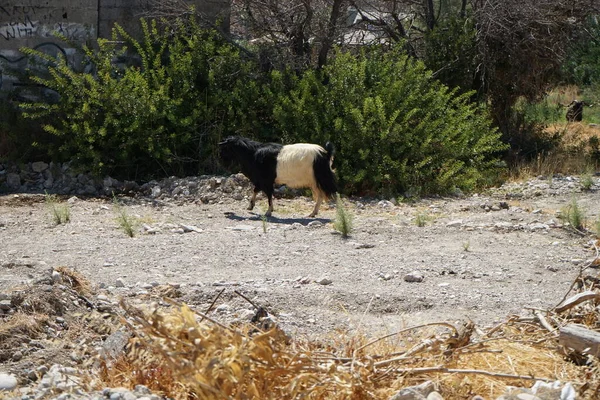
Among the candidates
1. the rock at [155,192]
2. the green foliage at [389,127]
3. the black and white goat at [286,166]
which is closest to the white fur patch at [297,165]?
the black and white goat at [286,166]

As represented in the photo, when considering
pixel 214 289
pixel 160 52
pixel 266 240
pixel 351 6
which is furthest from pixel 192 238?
pixel 351 6

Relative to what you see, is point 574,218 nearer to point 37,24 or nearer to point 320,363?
point 320,363

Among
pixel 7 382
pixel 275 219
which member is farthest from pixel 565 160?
pixel 7 382

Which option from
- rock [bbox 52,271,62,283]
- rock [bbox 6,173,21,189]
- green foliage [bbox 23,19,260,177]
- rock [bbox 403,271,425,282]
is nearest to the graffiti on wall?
green foliage [bbox 23,19,260,177]

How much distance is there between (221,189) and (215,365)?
8.18 m

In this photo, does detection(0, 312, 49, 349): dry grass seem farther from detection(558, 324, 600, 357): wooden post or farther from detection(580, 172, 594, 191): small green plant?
detection(580, 172, 594, 191): small green plant

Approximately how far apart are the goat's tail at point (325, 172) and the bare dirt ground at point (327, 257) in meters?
0.45

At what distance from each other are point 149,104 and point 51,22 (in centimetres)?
269

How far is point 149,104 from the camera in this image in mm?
13000

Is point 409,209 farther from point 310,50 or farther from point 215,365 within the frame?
point 215,365

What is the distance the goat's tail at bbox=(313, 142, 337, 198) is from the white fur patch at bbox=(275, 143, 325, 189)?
52mm

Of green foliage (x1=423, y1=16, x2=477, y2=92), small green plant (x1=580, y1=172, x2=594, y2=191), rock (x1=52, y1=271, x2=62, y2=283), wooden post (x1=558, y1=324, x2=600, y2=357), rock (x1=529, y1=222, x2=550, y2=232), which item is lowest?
rock (x1=52, y1=271, x2=62, y2=283)

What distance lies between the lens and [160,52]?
13781 mm

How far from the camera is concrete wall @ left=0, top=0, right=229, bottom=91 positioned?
14.2 m
